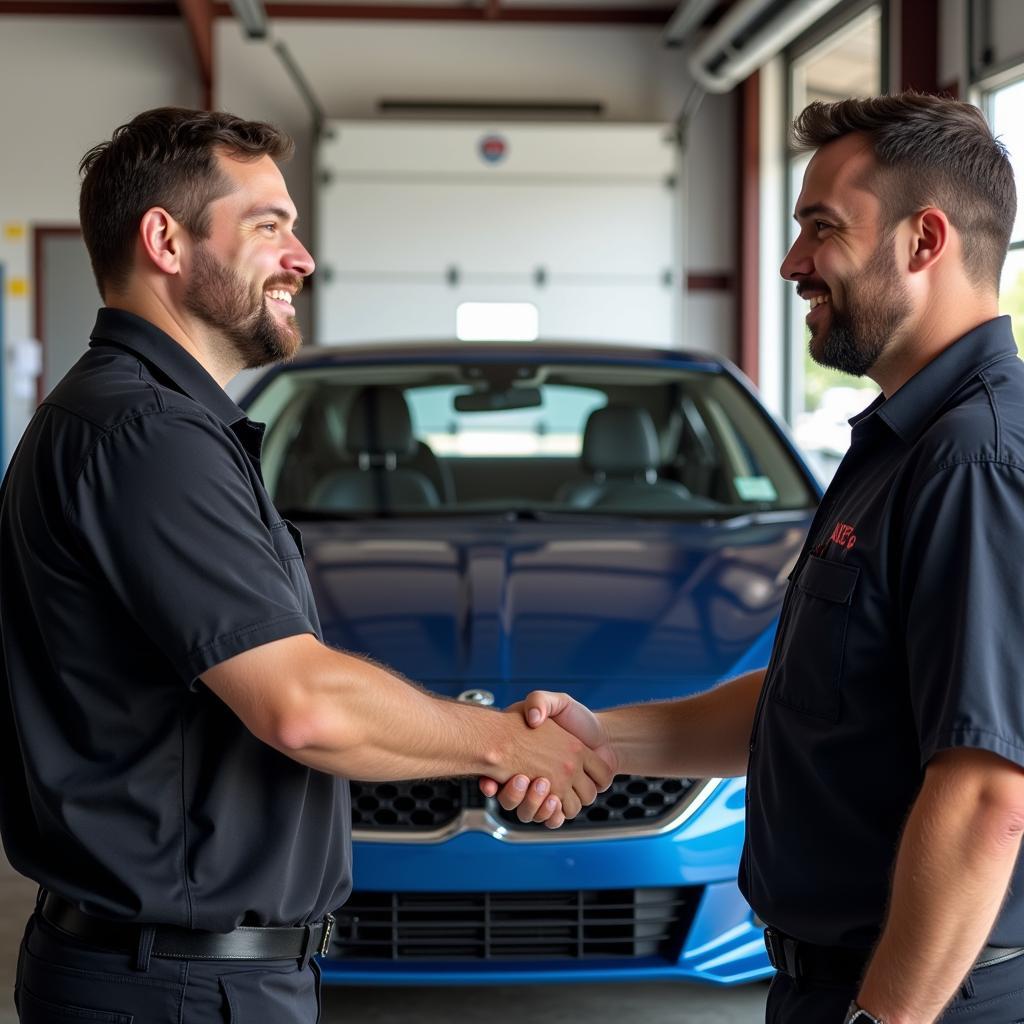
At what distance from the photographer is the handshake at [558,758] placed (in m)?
2.15

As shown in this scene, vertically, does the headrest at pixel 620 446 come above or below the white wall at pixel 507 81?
below

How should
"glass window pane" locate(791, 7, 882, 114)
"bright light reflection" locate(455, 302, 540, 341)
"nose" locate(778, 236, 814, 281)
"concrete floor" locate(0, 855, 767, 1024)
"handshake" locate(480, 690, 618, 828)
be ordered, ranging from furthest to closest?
1. "bright light reflection" locate(455, 302, 540, 341)
2. "glass window pane" locate(791, 7, 882, 114)
3. "concrete floor" locate(0, 855, 767, 1024)
4. "handshake" locate(480, 690, 618, 828)
5. "nose" locate(778, 236, 814, 281)

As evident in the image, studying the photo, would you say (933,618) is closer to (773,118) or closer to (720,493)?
(720,493)

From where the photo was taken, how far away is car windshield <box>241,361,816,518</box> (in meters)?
3.92

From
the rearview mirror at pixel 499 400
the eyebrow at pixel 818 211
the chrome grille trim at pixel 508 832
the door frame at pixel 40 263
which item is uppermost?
the door frame at pixel 40 263

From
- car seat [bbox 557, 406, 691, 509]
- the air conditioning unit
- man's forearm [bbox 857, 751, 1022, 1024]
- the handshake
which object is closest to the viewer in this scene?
man's forearm [bbox 857, 751, 1022, 1024]


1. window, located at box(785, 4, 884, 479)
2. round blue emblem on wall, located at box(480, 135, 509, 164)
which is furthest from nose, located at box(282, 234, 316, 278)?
round blue emblem on wall, located at box(480, 135, 509, 164)

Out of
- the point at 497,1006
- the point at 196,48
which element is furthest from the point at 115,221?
the point at 196,48

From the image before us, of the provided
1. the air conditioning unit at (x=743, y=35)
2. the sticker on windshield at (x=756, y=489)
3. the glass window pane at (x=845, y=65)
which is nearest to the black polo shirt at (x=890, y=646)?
the sticker on windshield at (x=756, y=489)

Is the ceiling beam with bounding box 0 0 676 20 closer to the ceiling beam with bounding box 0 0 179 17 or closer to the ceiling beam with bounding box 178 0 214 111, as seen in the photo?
the ceiling beam with bounding box 0 0 179 17

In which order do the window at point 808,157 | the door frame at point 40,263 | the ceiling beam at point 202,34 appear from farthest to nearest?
the door frame at point 40,263
the ceiling beam at point 202,34
the window at point 808,157

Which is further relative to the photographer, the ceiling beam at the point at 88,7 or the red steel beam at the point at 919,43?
the ceiling beam at the point at 88,7

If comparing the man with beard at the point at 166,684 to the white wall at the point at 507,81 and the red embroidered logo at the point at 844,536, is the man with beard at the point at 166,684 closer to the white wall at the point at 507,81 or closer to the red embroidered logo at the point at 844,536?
the red embroidered logo at the point at 844,536

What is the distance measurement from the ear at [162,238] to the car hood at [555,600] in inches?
47.8
